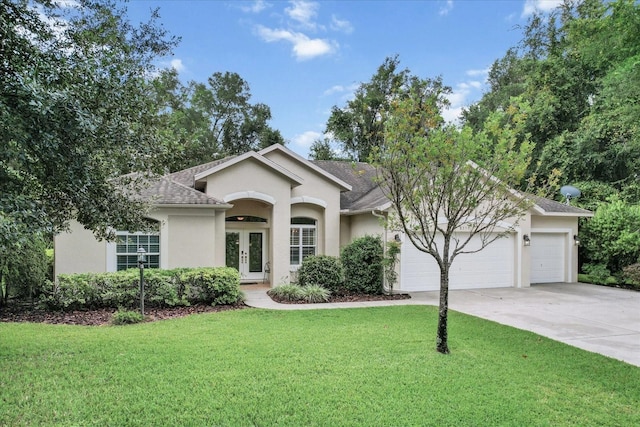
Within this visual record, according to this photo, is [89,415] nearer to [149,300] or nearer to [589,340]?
[149,300]

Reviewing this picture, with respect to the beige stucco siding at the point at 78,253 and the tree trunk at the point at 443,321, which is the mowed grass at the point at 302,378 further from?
the beige stucco siding at the point at 78,253

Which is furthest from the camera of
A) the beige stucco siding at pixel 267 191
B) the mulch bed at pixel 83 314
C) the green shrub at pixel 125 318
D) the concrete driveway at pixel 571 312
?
the beige stucco siding at pixel 267 191

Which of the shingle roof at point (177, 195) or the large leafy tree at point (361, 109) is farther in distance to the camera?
the large leafy tree at point (361, 109)

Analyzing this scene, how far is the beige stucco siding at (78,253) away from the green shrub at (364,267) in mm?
8193

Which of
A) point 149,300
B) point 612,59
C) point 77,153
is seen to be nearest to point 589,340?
point 612,59

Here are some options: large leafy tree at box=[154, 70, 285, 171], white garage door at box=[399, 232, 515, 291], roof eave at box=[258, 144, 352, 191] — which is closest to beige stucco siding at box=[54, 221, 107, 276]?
roof eave at box=[258, 144, 352, 191]

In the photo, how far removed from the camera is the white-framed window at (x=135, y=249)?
13828mm

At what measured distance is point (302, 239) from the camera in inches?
701

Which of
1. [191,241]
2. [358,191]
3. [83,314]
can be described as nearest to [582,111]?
[358,191]

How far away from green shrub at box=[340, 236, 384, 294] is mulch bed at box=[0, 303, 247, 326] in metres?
4.40

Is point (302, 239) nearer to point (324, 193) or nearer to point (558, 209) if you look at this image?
point (324, 193)

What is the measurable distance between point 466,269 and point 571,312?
16.2 ft

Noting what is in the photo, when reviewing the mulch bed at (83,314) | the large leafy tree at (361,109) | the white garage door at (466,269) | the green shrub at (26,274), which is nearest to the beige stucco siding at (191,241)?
the mulch bed at (83,314)

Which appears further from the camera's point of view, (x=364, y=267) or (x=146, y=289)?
(x=364, y=267)
